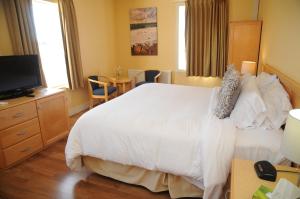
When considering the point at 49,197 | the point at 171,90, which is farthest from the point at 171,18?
the point at 49,197

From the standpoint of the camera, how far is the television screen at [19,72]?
8.68 ft

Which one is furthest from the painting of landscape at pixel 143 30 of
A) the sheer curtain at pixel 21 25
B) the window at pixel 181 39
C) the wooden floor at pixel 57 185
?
the wooden floor at pixel 57 185

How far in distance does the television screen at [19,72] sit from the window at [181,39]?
319 cm

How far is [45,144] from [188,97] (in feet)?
7.06

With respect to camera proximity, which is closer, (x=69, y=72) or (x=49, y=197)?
(x=49, y=197)

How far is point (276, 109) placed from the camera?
1793 mm

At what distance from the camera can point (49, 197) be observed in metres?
2.03

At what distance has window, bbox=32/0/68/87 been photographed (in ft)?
11.7

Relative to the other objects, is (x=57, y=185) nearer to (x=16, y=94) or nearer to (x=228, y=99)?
(x=16, y=94)

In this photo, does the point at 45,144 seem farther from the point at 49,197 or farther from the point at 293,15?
the point at 293,15

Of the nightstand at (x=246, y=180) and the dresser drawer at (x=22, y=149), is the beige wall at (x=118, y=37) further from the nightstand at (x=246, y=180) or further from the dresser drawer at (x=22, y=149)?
the nightstand at (x=246, y=180)

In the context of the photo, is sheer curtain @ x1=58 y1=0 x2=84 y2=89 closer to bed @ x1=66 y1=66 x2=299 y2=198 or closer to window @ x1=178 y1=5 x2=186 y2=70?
bed @ x1=66 y1=66 x2=299 y2=198

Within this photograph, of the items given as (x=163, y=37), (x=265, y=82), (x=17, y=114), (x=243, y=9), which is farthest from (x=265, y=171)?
(x=163, y=37)

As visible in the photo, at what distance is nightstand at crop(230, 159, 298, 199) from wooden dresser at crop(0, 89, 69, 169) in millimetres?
2497
